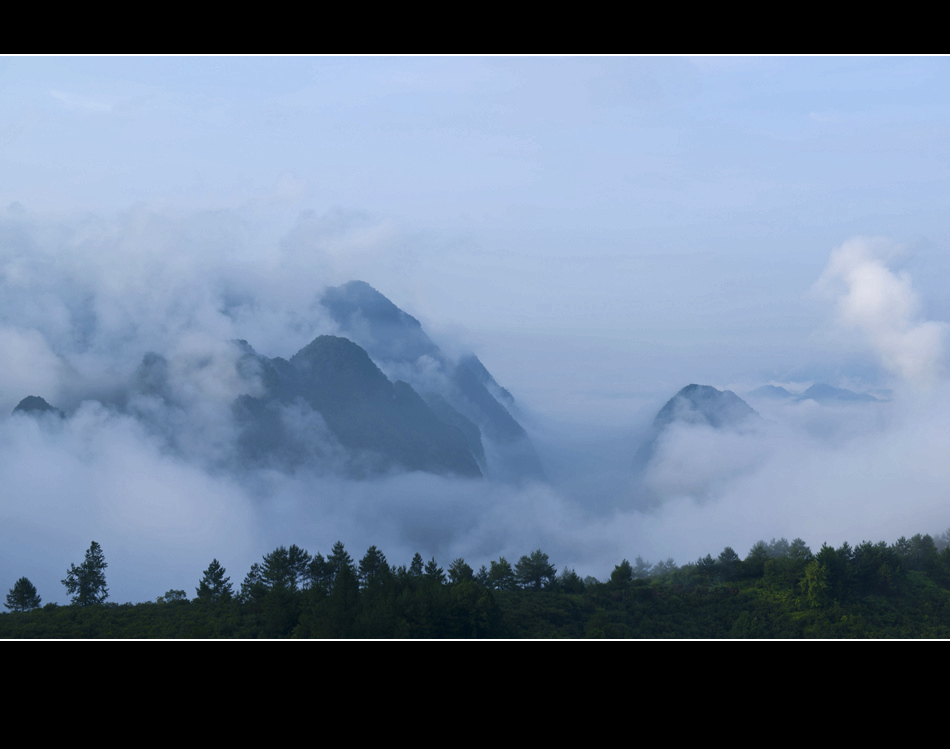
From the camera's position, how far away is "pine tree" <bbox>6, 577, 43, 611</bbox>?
13.5m

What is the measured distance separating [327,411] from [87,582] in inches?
914

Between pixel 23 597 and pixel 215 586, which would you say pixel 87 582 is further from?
pixel 215 586

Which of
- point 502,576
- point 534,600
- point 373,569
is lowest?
point 534,600

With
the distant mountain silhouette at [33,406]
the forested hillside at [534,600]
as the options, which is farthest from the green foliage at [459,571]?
the distant mountain silhouette at [33,406]

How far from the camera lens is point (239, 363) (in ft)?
120

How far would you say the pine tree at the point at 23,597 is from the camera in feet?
44.4

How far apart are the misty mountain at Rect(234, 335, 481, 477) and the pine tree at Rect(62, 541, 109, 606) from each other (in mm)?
19075

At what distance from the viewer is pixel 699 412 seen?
2195 cm

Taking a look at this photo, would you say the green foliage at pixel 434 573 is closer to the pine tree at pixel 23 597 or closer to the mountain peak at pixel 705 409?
the pine tree at pixel 23 597

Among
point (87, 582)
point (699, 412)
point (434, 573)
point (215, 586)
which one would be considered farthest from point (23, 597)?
point (699, 412)
